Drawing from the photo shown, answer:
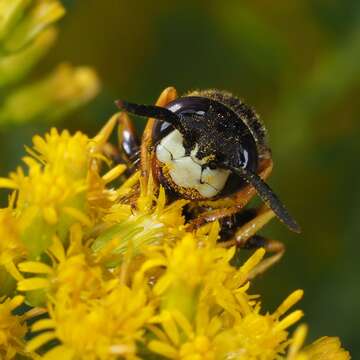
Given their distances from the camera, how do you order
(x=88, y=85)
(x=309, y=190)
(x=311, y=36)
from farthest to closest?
(x=311, y=36) → (x=309, y=190) → (x=88, y=85)

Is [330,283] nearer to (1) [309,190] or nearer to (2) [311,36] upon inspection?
(1) [309,190]

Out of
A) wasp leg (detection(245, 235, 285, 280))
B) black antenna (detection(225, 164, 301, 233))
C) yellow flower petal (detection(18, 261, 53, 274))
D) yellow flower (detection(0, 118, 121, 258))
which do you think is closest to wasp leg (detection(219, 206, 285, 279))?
wasp leg (detection(245, 235, 285, 280))

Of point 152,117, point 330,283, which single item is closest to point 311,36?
point 330,283

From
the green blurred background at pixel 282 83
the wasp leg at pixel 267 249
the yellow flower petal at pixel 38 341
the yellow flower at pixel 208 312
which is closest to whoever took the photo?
the yellow flower petal at pixel 38 341

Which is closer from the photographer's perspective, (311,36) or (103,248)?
(103,248)

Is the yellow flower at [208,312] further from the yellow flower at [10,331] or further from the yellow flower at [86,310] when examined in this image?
the yellow flower at [10,331]

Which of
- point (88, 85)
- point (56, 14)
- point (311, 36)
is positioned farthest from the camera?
point (311, 36)

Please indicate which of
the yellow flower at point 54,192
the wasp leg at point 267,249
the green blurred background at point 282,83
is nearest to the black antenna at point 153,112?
the yellow flower at point 54,192
